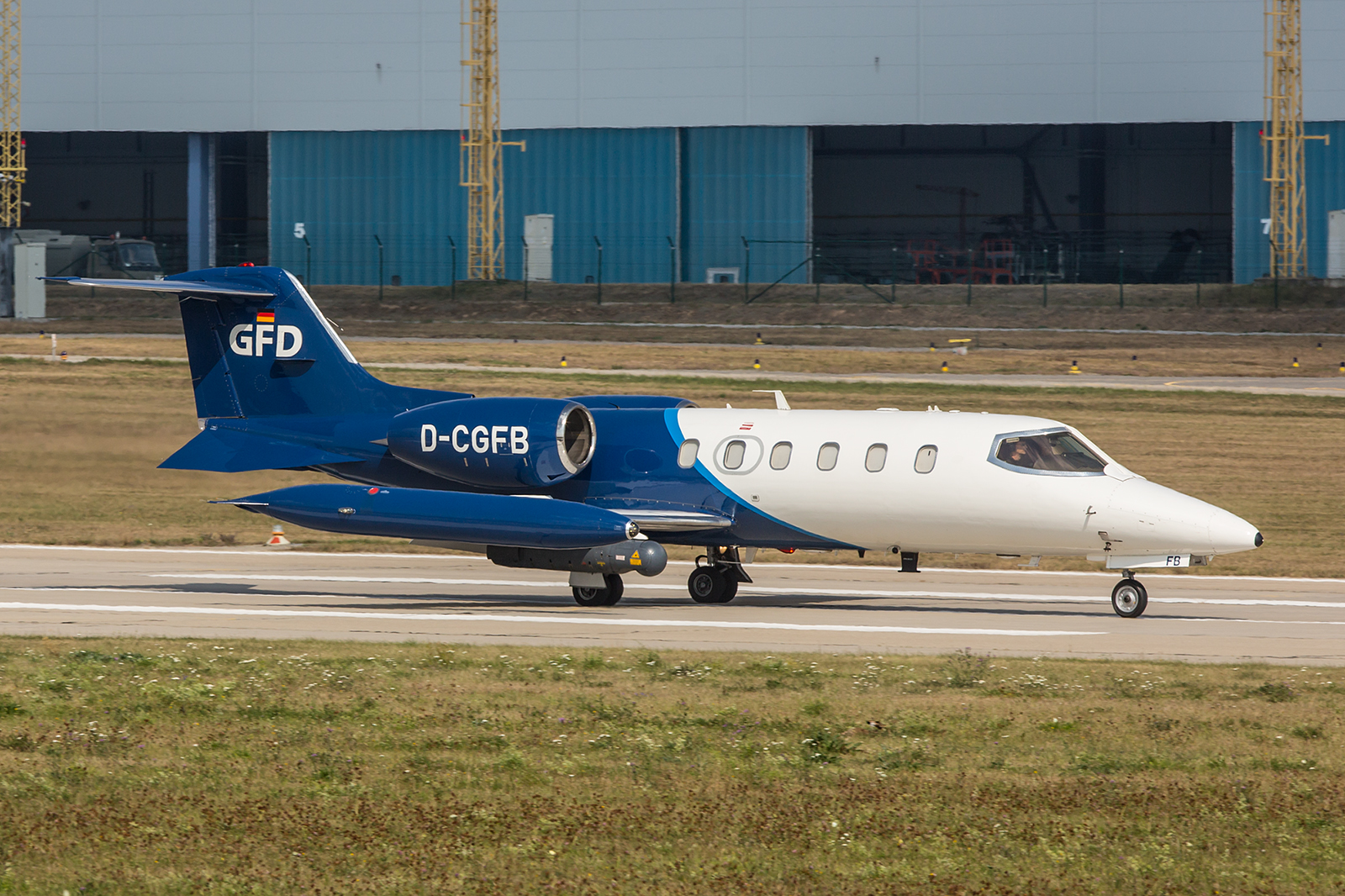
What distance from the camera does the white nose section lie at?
18.5 m

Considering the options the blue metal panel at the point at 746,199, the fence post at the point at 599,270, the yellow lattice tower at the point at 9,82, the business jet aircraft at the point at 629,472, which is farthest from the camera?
the yellow lattice tower at the point at 9,82

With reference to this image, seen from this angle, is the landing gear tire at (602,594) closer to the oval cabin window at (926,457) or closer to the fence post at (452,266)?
the oval cabin window at (926,457)

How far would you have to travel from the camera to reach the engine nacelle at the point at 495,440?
71.3ft

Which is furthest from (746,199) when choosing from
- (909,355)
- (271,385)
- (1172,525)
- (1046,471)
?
(1172,525)

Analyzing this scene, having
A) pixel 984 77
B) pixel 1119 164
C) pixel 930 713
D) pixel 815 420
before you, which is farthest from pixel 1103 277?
pixel 930 713

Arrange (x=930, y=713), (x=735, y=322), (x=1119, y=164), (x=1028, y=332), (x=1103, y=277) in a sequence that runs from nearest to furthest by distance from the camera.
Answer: (x=930, y=713), (x=1028, y=332), (x=735, y=322), (x=1103, y=277), (x=1119, y=164)

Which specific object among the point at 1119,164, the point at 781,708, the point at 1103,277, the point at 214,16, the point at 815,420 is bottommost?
the point at 781,708

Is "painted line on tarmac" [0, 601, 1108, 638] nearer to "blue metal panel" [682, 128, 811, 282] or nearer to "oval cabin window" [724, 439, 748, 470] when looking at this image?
"oval cabin window" [724, 439, 748, 470]

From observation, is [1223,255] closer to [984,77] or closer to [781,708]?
[984,77]

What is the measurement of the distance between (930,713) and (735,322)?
48.6 metres

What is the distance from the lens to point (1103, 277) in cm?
6625

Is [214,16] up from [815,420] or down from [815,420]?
up

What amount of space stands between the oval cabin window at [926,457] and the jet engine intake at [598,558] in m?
3.48

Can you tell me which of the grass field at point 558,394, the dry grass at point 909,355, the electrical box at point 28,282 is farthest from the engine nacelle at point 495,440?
the electrical box at point 28,282
